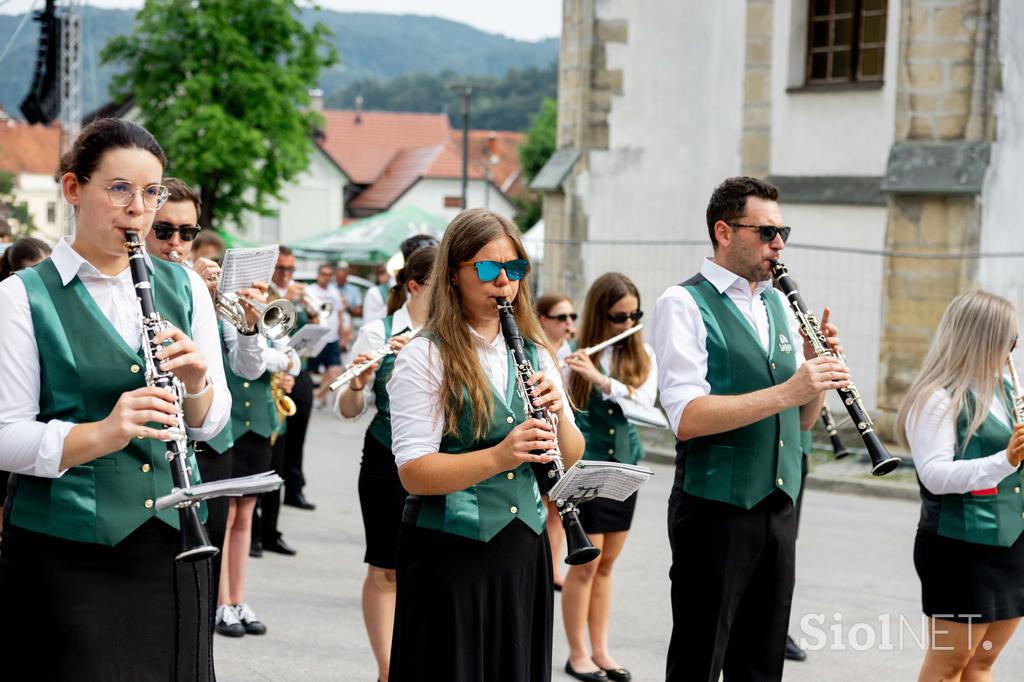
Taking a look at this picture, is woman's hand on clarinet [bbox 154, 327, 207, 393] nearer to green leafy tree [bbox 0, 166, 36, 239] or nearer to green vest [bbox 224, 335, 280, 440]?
green vest [bbox 224, 335, 280, 440]

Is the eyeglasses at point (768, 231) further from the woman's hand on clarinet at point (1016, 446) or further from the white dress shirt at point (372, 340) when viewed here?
the white dress shirt at point (372, 340)

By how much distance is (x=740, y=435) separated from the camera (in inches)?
172

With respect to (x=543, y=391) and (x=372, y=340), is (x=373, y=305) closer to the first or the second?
(x=372, y=340)

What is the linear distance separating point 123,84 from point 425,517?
3882cm

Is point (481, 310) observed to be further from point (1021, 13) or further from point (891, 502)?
point (1021, 13)

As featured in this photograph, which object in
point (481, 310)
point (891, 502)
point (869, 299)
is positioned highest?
point (481, 310)

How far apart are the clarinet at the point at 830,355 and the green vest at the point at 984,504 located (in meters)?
0.35

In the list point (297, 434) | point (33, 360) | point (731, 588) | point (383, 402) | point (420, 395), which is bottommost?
point (297, 434)

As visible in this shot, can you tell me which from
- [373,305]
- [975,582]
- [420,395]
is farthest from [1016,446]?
[373,305]

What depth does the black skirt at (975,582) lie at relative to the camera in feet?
14.9

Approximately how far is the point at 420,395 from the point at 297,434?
664 cm

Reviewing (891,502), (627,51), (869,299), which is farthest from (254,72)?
(891,502)

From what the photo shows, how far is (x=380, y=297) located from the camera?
33.4ft

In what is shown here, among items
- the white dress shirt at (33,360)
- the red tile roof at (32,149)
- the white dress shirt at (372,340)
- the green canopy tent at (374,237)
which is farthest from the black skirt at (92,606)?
the red tile roof at (32,149)
